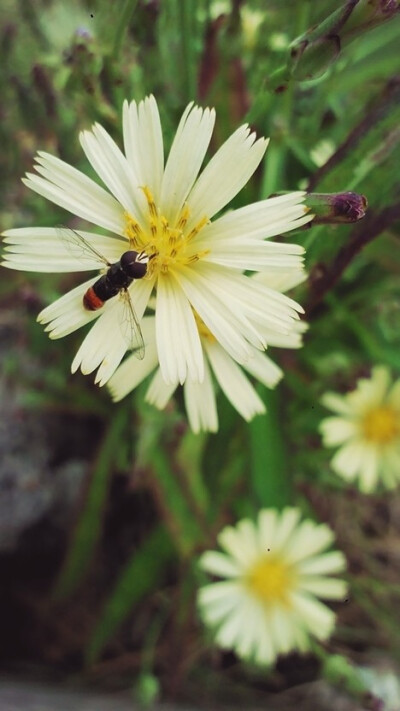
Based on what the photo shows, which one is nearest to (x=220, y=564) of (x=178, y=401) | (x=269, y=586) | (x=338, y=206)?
(x=269, y=586)

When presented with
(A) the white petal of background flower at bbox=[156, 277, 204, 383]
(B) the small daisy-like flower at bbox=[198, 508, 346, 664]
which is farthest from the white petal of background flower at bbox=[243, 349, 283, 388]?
(B) the small daisy-like flower at bbox=[198, 508, 346, 664]

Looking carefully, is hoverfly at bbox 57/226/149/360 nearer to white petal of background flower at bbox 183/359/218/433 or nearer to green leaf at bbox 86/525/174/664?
white petal of background flower at bbox 183/359/218/433

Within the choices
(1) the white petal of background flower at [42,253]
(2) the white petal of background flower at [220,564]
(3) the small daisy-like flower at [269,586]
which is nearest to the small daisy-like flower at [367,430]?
(3) the small daisy-like flower at [269,586]

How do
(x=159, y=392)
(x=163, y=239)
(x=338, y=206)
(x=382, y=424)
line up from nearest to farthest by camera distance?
1. (x=338, y=206)
2. (x=163, y=239)
3. (x=159, y=392)
4. (x=382, y=424)

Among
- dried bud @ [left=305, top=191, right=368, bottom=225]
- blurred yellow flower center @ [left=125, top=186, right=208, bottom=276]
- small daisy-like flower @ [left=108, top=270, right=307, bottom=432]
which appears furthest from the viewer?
small daisy-like flower @ [left=108, top=270, right=307, bottom=432]

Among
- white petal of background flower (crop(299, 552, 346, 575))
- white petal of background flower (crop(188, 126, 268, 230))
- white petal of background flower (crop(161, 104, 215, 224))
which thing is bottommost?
white petal of background flower (crop(299, 552, 346, 575))

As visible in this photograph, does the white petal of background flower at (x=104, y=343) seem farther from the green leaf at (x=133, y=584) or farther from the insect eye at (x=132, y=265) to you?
the green leaf at (x=133, y=584)

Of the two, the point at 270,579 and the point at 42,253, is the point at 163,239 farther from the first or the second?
the point at 270,579
